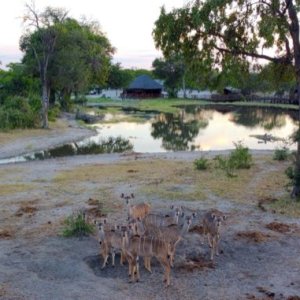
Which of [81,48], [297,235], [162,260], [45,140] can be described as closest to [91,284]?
[162,260]

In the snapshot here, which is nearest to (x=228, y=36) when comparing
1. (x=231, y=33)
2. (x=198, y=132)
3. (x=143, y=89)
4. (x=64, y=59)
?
(x=231, y=33)

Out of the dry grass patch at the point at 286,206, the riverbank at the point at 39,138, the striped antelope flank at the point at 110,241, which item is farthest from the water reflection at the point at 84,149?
the striped antelope flank at the point at 110,241

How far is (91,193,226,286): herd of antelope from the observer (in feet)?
33.4

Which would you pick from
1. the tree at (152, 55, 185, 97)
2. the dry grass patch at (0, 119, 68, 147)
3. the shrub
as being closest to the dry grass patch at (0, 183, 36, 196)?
the shrub

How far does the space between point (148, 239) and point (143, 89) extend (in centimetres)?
10371

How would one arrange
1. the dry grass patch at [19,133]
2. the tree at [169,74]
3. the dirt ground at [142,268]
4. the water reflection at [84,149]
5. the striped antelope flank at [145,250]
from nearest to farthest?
the dirt ground at [142,268] → the striped antelope flank at [145,250] → the water reflection at [84,149] → the dry grass patch at [19,133] → the tree at [169,74]

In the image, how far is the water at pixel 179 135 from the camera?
124 ft

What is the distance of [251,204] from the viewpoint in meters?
16.9

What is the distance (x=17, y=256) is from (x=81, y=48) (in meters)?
53.7

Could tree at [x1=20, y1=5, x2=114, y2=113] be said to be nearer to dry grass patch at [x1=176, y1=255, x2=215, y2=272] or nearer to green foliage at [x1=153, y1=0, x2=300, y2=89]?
green foliage at [x1=153, y1=0, x2=300, y2=89]

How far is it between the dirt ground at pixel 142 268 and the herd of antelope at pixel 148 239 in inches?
10.3

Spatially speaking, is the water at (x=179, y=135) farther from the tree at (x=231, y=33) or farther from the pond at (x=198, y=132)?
the tree at (x=231, y=33)

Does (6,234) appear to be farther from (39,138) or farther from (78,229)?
(39,138)

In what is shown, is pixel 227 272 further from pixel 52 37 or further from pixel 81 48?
pixel 81 48
